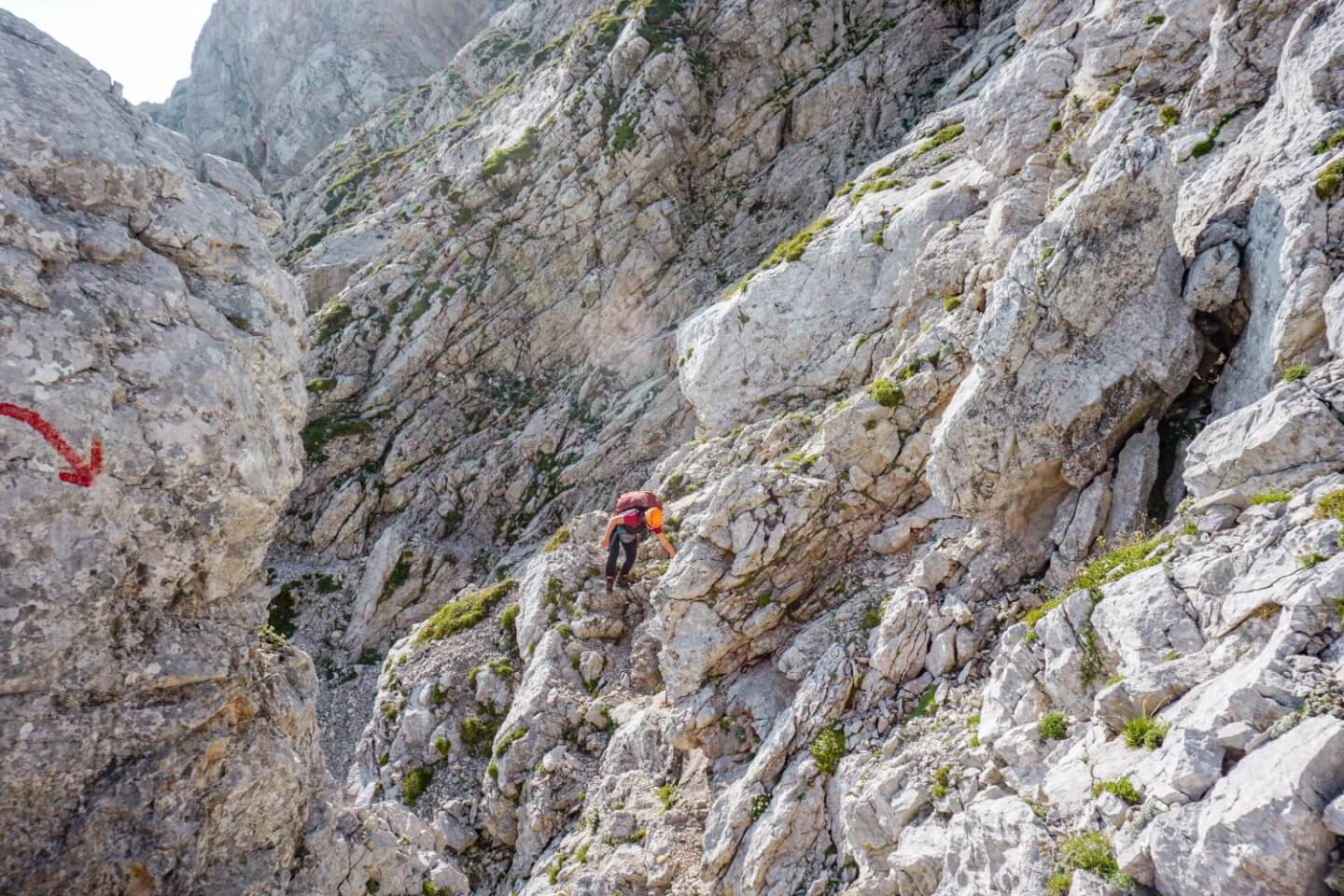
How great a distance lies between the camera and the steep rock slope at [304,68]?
285 feet

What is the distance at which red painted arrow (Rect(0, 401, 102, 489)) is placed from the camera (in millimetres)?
7945

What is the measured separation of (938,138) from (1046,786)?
25.5 meters

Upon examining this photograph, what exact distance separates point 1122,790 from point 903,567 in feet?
24.9

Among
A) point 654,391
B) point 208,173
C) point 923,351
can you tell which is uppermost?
point 208,173

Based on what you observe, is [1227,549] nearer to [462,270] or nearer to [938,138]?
[938,138]

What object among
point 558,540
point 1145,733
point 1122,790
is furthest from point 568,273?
point 1122,790

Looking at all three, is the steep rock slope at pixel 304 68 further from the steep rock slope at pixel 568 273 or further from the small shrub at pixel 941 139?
the small shrub at pixel 941 139

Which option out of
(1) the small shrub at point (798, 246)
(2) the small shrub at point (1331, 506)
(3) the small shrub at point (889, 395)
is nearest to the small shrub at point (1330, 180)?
(2) the small shrub at point (1331, 506)

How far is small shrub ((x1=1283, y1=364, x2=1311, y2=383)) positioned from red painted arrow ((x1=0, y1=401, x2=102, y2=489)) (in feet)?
52.6

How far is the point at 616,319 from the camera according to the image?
38062 mm

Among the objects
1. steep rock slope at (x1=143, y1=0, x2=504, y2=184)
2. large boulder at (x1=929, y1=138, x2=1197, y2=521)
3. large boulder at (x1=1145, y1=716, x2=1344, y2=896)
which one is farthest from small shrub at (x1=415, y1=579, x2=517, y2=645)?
steep rock slope at (x1=143, y1=0, x2=504, y2=184)

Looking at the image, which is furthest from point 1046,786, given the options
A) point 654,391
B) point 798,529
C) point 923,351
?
point 654,391

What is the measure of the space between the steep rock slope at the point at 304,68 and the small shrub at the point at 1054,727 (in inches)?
3947

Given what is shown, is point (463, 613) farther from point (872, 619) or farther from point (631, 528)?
point (872, 619)
